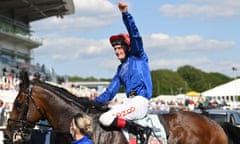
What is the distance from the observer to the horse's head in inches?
262

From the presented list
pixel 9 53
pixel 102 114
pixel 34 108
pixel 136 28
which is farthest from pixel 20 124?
pixel 9 53

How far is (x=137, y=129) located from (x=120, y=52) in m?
1.05

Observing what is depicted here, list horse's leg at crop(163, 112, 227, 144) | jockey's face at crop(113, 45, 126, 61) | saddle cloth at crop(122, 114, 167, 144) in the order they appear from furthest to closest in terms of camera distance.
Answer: horse's leg at crop(163, 112, 227, 144) < saddle cloth at crop(122, 114, 167, 144) < jockey's face at crop(113, 45, 126, 61)

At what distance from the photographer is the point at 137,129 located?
6504 millimetres

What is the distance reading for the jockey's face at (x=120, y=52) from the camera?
646cm

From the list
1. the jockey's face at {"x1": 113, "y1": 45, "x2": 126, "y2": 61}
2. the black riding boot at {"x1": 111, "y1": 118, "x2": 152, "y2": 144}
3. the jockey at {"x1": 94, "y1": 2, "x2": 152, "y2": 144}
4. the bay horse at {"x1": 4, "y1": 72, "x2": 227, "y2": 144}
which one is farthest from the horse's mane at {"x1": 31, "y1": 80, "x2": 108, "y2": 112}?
the jockey's face at {"x1": 113, "y1": 45, "x2": 126, "y2": 61}

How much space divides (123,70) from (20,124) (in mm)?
1583

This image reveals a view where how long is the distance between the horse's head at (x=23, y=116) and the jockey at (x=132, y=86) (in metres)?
1.04

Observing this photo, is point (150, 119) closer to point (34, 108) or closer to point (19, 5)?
point (34, 108)

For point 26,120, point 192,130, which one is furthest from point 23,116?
point 192,130

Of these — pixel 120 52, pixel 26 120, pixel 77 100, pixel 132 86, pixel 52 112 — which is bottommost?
pixel 26 120

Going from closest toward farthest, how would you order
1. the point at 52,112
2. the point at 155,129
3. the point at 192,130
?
the point at 155,129
the point at 52,112
the point at 192,130

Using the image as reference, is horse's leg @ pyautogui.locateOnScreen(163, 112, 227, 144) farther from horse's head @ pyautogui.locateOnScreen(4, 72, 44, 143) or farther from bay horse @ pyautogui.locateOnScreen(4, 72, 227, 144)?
horse's head @ pyautogui.locateOnScreen(4, 72, 44, 143)

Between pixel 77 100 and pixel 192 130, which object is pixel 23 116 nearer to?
pixel 77 100
